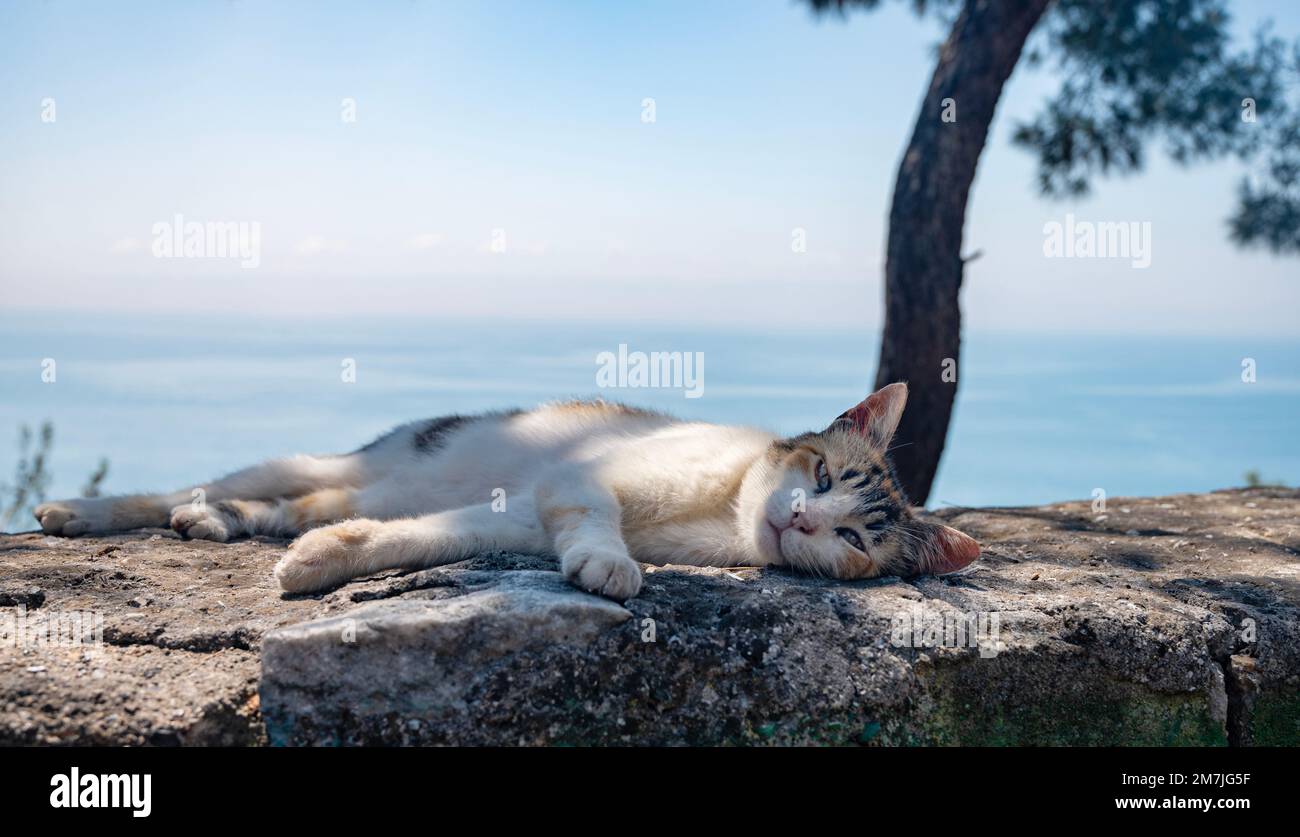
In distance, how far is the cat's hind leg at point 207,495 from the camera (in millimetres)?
3492

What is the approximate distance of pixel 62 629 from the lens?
2285 millimetres

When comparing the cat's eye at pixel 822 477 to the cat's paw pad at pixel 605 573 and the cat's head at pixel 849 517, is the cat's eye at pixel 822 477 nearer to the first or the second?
the cat's head at pixel 849 517

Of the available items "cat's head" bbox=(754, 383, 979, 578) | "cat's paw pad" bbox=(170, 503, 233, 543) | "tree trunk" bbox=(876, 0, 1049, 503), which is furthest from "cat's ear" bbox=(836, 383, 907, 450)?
"tree trunk" bbox=(876, 0, 1049, 503)

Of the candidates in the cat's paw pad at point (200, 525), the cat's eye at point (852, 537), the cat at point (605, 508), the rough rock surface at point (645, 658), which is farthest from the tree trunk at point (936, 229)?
the cat's paw pad at point (200, 525)

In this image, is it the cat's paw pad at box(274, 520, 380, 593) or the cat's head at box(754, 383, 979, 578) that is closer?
the cat's paw pad at box(274, 520, 380, 593)

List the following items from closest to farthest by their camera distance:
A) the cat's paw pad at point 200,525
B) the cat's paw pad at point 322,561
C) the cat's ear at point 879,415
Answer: the cat's paw pad at point 322,561
the cat's ear at point 879,415
the cat's paw pad at point 200,525

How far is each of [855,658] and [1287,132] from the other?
6307 mm

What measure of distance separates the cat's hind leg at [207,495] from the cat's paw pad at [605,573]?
1.83 metres

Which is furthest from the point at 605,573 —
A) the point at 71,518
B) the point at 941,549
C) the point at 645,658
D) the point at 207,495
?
the point at 71,518

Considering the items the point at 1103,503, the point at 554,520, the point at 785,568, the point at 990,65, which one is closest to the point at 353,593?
the point at 554,520

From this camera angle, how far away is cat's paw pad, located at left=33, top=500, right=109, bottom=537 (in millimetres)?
3471

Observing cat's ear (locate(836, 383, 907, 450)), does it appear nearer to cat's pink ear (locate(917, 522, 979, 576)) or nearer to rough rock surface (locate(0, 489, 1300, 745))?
cat's pink ear (locate(917, 522, 979, 576))
